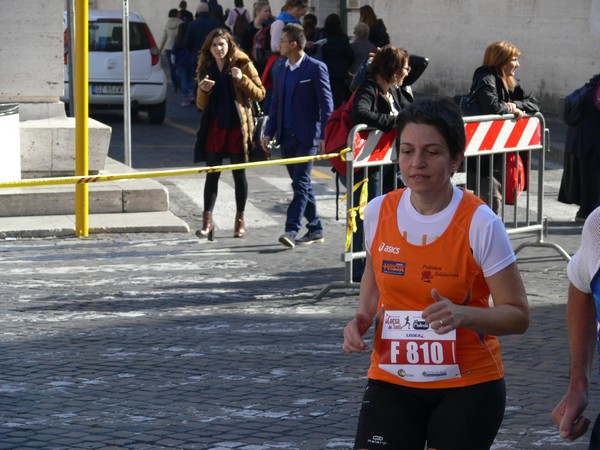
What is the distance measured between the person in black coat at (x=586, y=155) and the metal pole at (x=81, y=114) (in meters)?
4.25

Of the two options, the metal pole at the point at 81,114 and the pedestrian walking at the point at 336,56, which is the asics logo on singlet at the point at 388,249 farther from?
the pedestrian walking at the point at 336,56

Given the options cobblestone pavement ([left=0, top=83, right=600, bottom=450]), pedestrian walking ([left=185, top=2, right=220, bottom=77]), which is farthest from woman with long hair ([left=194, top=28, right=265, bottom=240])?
pedestrian walking ([left=185, top=2, right=220, bottom=77])

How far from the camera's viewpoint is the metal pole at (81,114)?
1097 centimetres

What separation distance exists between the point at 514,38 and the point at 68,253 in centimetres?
1573

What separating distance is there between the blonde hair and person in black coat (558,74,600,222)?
137 cm

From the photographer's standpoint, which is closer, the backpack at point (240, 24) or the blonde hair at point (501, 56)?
the blonde hair at point (501, 56)

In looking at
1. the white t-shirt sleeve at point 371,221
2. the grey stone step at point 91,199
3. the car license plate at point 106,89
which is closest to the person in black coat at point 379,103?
the grey stone step at point 91,199

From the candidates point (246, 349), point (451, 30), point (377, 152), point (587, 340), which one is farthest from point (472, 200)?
point (451, 30)

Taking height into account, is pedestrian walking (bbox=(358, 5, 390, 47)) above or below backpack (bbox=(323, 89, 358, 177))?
above

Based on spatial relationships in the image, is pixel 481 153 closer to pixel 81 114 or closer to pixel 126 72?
pixel 81 114

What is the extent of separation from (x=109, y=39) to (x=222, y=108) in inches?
423

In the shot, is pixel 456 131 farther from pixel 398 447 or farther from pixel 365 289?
pixel 398 447

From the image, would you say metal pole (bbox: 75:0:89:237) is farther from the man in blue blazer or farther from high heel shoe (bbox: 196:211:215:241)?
the man in blue blazer

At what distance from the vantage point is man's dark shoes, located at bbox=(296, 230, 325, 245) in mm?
11000
